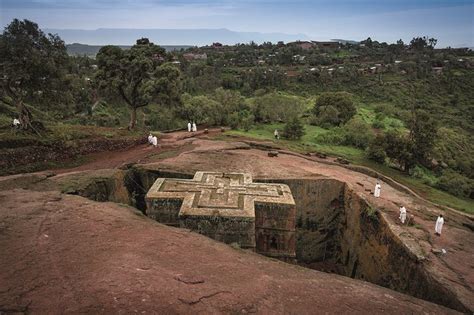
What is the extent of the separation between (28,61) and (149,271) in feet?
40.9

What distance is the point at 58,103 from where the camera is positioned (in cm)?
1725

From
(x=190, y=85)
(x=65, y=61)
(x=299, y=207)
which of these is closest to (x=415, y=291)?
(x=299, y=207)

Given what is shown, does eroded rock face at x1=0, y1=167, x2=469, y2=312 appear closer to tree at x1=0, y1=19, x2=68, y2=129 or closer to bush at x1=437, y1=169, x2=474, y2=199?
tree at x1=0, y1=19, x2=68, y2=129

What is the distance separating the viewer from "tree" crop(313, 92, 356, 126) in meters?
31.1

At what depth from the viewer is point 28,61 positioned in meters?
14.8

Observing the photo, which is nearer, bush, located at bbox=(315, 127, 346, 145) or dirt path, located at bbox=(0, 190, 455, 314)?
dirt path, located at bbox=(0, 190, 455, 314)

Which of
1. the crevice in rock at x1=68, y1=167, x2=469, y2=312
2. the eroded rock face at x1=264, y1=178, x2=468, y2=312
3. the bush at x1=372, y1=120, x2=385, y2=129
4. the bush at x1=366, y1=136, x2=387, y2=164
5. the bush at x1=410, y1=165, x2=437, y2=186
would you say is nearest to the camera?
the eroded rock face at x1=264, y1=178, x2=468, y2=312

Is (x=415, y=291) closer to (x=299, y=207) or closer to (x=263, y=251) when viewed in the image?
(x=263, y=251)

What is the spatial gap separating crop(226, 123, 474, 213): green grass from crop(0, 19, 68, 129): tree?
10.4 meters

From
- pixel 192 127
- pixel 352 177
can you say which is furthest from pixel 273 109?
pixel 352 177

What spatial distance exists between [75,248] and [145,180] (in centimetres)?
815

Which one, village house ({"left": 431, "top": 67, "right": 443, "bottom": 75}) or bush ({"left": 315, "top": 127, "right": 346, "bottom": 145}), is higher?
village house ({"left": 431, "top": 67, "right": 443, "bottom": 75})

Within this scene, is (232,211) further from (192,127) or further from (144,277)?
(192,127)

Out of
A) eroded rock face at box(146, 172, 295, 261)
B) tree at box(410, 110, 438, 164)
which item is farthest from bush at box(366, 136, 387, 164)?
eroded rock face at box(146, 172, 295, 261)
